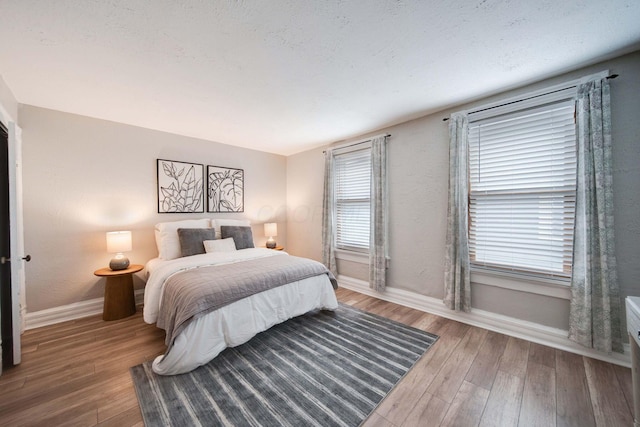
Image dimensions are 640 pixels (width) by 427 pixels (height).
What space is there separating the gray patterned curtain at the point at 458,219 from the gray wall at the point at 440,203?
14 centimetres

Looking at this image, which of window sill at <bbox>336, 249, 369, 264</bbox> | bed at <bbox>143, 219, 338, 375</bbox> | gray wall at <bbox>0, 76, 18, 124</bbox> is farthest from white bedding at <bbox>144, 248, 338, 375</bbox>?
gray wall at <bbox>0, 76, 18, 124</bbox>

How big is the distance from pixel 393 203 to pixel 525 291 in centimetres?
164

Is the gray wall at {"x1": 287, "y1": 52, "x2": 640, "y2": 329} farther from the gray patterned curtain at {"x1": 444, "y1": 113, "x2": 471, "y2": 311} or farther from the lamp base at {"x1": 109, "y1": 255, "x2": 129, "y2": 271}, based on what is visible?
the lamp base at {"x1": 109, "y1": 255, "x2": 129, "y2": 271}

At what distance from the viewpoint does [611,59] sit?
1.90 m

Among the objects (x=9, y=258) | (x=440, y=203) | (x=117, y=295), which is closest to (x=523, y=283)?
(x=440, y=203)

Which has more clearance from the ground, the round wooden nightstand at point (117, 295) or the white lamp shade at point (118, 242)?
the white lamp shade at point (118, 242)

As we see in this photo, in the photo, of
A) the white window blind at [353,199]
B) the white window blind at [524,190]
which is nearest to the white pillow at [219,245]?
the white window blind at [353,199]

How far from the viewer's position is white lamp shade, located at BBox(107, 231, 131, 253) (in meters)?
2.74

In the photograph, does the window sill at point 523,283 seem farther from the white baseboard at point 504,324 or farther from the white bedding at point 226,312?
the white bedding at point 226,312

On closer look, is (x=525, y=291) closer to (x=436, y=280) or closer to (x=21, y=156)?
(x=436, y=280)

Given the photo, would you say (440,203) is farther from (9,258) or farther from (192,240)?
(9,258)

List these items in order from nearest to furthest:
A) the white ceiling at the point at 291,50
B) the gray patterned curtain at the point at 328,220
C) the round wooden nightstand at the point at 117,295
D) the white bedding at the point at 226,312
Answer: the white ceiling at the point at 291,50 → the white bedding at the point at 226,312 → the round wooden nightstand at the point at 117,295 → the gray patterned curtain at the point at 328,220

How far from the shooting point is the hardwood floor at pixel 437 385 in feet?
4.66

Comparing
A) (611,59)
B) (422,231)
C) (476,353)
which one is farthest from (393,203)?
(611,59)
